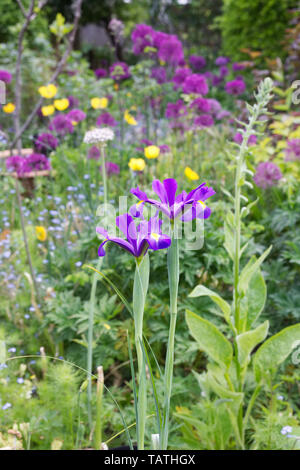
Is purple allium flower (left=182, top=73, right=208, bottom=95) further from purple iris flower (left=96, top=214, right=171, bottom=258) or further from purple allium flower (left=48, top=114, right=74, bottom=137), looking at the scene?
purple iris flower (left=96, top=214, right=171, bottom=258)

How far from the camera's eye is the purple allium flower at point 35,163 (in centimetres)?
235

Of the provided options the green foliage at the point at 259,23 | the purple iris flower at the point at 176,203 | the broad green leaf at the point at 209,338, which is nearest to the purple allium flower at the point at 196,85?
the broad green leaf at the point at 209,338

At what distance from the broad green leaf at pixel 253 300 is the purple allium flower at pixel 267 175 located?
2.92 feet

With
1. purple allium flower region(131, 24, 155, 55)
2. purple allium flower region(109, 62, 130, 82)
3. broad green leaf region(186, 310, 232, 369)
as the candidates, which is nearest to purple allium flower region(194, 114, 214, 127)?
purple allium flower region(109, 62, 130, 82)

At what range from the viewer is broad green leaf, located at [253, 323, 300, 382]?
1259 mm

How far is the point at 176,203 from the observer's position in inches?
32.9

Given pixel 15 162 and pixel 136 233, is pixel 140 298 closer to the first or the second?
pixel 136 233

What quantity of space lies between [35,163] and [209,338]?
5.42 feet

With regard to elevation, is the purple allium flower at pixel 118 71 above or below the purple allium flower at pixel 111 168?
above

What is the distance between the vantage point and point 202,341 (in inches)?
51.4

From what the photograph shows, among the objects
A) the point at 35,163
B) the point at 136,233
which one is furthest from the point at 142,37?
the point at 136,233

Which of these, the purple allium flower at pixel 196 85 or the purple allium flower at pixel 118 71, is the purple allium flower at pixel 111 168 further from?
the purple allium flower at pixel 118 71

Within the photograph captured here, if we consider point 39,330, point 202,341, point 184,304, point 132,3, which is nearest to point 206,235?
point 184,304
